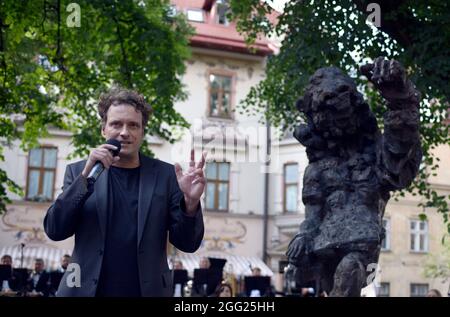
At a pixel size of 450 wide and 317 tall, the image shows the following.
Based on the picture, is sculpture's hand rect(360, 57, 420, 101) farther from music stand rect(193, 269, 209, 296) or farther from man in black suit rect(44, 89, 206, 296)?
music stand rect(193, 269, 209, 296)

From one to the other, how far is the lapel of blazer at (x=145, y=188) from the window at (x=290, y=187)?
85.6 ft

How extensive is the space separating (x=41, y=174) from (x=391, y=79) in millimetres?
24889

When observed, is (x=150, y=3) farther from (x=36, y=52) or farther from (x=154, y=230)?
(x=154, y=230)

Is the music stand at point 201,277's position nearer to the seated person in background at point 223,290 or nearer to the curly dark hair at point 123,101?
the seated person in background at point 223,290

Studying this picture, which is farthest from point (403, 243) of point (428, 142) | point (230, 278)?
point (428, 142)

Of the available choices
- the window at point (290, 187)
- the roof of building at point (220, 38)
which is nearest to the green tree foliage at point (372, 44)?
the roof of building at point (220, 38)

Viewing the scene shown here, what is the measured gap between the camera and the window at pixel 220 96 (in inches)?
1182

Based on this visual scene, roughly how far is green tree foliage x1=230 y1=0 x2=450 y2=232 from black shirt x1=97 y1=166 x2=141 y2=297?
7.75 meters

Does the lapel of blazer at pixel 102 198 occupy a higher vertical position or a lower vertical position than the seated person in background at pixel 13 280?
higher

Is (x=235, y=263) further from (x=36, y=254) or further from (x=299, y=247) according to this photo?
(x=299, y=247)

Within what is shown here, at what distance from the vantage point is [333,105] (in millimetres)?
4773

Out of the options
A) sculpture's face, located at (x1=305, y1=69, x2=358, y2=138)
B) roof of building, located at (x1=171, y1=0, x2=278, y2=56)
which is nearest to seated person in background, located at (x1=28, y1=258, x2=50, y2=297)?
sculpture's face, located at (x1=305, y1=69, x2=358, y2=138)

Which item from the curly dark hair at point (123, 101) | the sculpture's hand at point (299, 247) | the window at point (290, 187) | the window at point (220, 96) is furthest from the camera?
the window at point (220, 96)

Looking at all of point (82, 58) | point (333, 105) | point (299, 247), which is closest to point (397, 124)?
point (333, 105)
